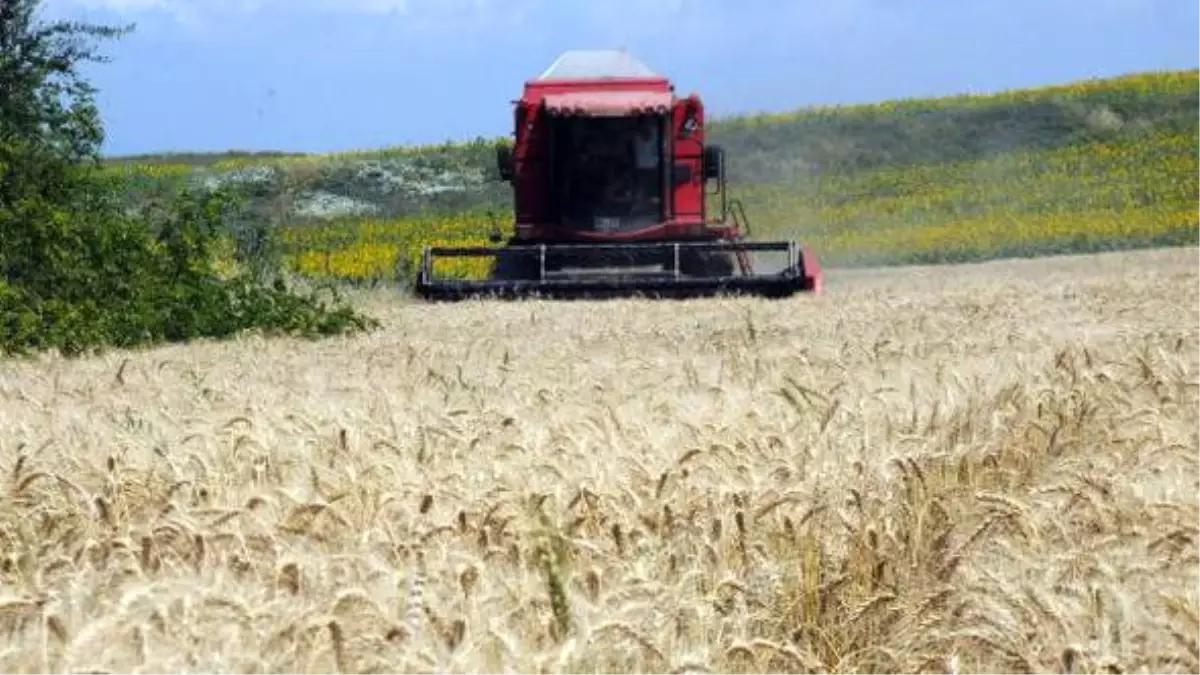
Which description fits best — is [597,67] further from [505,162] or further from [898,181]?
[898,181]

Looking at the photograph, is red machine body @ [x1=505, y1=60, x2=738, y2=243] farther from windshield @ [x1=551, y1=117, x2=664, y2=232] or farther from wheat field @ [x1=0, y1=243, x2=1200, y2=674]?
wheat field @ [x1=0, y1=243, x2=1200, y2=674]

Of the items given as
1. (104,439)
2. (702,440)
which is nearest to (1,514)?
(104,439)

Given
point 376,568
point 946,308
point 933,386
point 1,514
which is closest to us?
point 376,568

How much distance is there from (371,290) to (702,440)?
66.2ft

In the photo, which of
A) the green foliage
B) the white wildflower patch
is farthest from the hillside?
the green foliage

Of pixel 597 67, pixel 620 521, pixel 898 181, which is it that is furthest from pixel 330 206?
pixel 620 521

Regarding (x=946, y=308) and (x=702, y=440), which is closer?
(x=702, y=440)

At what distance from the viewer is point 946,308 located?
48.0 feet

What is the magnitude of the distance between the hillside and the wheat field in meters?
30.9

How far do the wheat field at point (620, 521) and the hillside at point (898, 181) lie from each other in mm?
30929

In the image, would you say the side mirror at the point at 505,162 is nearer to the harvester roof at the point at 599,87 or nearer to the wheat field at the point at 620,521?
the harvester roof at the point at 599,87

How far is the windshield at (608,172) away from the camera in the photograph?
81.6 ft

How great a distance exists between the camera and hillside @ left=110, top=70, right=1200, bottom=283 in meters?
41.6

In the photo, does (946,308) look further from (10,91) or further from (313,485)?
(10,91)
